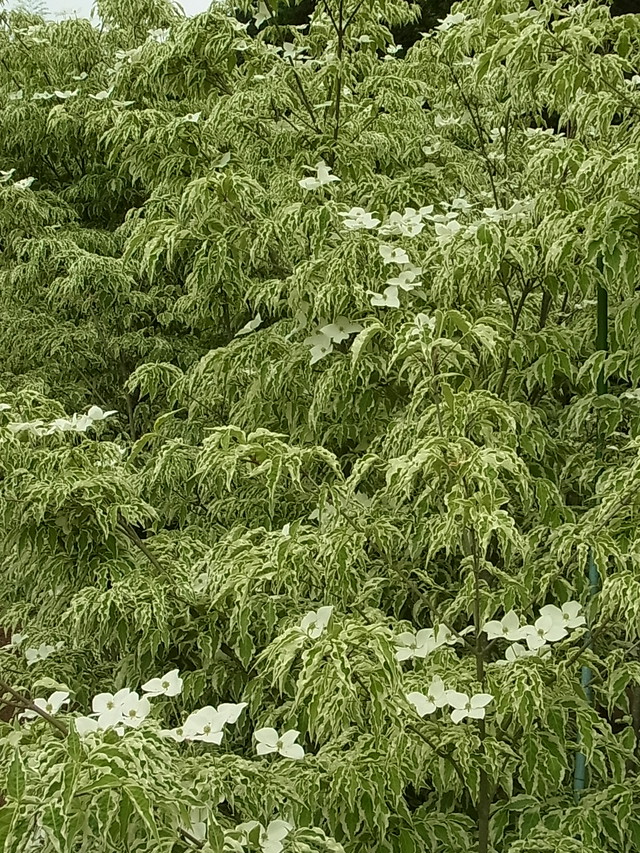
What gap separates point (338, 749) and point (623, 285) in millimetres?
885

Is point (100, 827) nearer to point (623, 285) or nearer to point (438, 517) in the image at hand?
point (438, 517)

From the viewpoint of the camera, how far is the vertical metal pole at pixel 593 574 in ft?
4.92

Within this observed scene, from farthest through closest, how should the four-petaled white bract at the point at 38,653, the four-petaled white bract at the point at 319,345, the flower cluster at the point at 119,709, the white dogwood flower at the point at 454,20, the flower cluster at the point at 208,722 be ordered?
the white dogwood flower at the point at 454,20, the four-petaled white bract at the point at 38,653, the four-petaled white bract at the point at 319,345, the flower cluster at the point at 208,722, the flower cluster at the point at 119,709

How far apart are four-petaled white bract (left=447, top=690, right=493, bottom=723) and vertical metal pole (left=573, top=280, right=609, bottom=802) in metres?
0.24

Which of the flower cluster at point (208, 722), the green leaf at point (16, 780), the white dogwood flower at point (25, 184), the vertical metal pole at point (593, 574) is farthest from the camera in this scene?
the white dogwood flower at point (25, 184)

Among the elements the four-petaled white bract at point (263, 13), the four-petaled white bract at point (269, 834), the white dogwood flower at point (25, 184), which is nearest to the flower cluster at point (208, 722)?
the four-petaled white bract at point (269, 834)

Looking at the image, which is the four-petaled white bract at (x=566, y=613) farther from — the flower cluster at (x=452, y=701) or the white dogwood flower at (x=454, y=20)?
the white dogwood flower at (x=454, y=20)

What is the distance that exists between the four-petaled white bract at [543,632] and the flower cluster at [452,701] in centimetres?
10

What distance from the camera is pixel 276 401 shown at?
198 cm

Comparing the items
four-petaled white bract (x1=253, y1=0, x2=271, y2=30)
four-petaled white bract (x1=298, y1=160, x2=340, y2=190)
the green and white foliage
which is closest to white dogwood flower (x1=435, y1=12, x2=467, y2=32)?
the green and white foliage

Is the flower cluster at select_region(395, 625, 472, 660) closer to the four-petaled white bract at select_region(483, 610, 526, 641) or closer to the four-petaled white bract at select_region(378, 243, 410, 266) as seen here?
the four-petaled white bract at select_region(483, 610, 526, 641)

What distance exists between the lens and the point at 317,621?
1.30m

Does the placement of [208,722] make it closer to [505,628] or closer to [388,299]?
[505,628]

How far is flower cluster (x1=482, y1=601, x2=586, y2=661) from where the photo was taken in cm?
136
